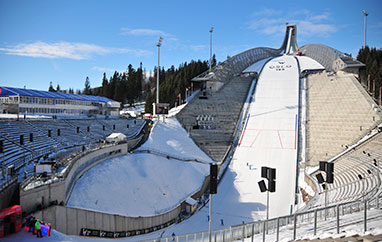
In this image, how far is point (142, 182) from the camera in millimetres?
20531

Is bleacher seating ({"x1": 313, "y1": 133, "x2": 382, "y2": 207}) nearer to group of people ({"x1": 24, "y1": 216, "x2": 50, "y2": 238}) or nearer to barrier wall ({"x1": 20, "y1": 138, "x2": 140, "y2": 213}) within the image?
barrier wall ({"x1": 20, "y1": 138, "x2": 140, "y2": 213})

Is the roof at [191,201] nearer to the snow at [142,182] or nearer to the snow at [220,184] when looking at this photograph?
the snow at [142,182]

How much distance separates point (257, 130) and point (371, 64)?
31.7 metres

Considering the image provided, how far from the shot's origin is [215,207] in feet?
73.3

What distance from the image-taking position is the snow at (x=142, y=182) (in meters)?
16.5

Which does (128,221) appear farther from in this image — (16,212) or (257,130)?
(257,130)

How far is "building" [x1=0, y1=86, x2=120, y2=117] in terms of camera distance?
2858cm

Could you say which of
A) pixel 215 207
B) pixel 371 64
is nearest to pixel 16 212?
pixel 215 207

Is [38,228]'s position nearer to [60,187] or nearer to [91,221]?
[60,187]

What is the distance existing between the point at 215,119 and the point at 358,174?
71.5 feet

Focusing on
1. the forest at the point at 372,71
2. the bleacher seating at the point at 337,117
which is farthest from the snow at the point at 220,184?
the forest at the point at 372,71

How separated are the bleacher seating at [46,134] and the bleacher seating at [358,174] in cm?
1939

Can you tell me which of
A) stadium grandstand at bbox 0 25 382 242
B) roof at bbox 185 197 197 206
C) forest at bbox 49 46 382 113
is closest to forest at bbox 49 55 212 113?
forest at bbox 49 46 382 113

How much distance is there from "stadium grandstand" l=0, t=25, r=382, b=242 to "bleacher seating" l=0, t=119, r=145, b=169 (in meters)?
0.10
